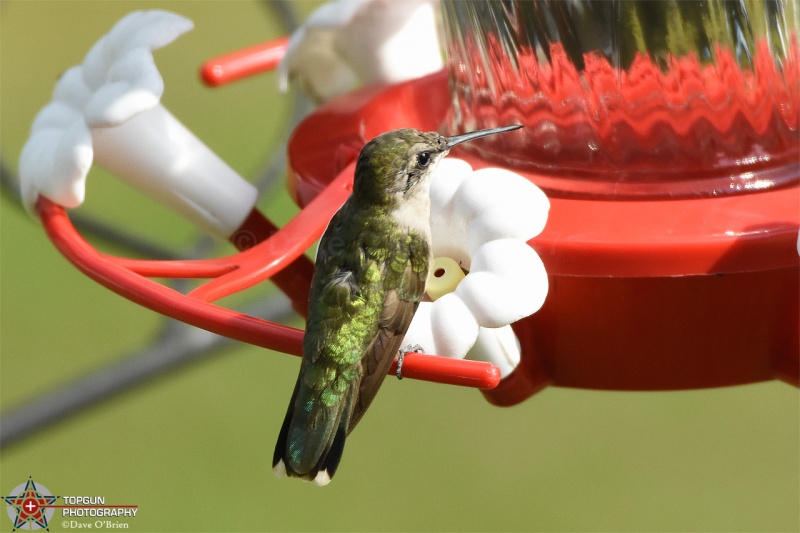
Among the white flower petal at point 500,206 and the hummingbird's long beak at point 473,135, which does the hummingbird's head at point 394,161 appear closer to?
the hummingbird's long beak at point 473,135

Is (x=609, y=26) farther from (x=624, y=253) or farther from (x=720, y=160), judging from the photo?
(x=624, y=253)

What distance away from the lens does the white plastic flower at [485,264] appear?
1505mm

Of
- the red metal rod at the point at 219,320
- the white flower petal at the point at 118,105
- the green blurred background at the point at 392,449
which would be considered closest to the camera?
the red metal rod at the point at 219,320

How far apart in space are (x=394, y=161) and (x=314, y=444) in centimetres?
51

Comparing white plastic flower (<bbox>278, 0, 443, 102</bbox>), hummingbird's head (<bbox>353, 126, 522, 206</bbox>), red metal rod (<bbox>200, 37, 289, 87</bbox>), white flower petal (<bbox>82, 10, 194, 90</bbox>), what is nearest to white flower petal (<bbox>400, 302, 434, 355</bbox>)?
hummingbird's head (<bbox>353, 126, 522, 206</bbox>)

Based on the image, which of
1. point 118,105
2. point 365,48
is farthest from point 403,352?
point 365,48

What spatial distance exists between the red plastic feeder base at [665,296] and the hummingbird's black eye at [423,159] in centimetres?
27

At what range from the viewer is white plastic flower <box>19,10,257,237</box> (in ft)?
6.20

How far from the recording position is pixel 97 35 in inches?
325

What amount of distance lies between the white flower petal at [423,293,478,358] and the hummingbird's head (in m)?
0.42

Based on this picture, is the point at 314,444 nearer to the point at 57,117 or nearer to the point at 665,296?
the point at 665,296

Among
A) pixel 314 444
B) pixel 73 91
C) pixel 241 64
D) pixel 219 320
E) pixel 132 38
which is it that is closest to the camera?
pixel 219 320

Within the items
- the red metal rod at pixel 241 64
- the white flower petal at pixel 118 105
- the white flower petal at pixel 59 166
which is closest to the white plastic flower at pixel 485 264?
the white flower petal at pixel 118 105

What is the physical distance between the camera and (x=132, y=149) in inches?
80.7
